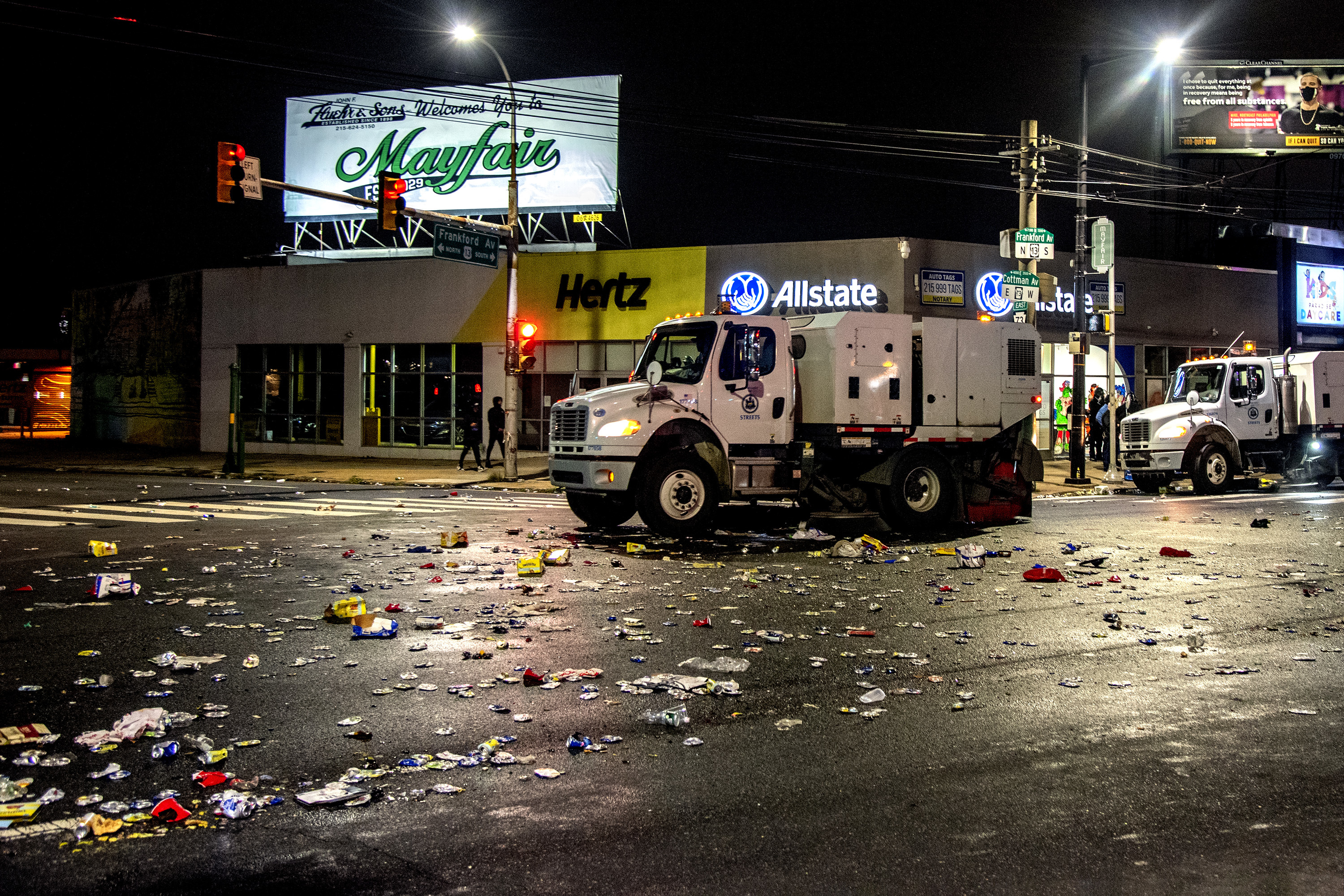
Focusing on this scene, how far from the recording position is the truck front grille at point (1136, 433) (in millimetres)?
21891

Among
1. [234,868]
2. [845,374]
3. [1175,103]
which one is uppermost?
[1175,103]

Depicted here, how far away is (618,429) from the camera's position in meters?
13.2

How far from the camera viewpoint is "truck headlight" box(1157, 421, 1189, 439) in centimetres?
2152

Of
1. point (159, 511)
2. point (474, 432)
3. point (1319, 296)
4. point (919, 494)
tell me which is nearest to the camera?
point (919, 494)

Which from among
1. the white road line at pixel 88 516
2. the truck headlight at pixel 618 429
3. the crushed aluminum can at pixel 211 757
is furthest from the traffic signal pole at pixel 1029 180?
the crushed aluminum can at pixel 211 757

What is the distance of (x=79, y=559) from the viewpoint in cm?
1131

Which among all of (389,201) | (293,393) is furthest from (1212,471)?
(293,393)

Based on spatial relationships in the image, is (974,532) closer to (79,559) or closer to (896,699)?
(896,699)

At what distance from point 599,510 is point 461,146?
82.1ft

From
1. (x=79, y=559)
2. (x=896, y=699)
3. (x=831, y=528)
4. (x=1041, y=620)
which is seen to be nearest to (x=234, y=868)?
(x=896, y=699)

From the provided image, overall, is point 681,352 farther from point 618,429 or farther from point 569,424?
point 569,424

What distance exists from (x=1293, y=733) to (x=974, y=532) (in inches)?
366

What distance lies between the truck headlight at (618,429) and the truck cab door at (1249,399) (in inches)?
579

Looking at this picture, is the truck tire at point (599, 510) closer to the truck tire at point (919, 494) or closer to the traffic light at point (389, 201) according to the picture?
the truck tire at point (919, 494)
